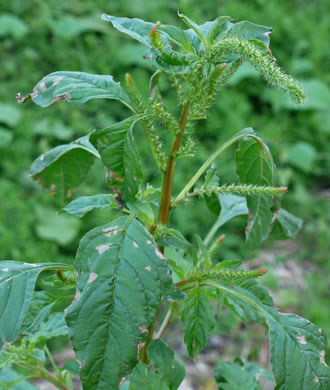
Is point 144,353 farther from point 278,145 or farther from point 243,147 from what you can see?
point 278,145

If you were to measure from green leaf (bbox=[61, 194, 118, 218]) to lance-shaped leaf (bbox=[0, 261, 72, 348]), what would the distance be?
110 mm

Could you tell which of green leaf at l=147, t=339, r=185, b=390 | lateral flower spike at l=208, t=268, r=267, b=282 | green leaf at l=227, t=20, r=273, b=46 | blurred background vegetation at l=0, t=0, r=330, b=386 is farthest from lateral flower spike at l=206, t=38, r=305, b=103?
blurred background vegetation at l=0, t=0, r=330, b=386

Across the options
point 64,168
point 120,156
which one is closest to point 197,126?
point 64,168

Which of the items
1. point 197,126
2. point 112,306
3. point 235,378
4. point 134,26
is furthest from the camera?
point 197,126

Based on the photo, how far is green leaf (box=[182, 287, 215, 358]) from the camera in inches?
34.9

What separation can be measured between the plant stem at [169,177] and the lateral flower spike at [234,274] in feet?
0.42

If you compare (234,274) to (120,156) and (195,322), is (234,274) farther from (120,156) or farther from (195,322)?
(120,156)

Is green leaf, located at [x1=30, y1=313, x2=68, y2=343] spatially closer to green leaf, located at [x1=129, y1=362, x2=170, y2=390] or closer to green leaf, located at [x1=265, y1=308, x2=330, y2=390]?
green leaf, located at [x1=129, y1=362, x2=170, y2=390]

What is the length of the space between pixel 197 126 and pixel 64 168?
7.01 ft

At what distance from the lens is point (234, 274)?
84 centimetres

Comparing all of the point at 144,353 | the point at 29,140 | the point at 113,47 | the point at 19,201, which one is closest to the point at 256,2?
the point at 113,47

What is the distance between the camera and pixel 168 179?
0.87m

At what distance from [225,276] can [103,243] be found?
24 centimetres

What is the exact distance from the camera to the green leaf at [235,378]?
103 cm
